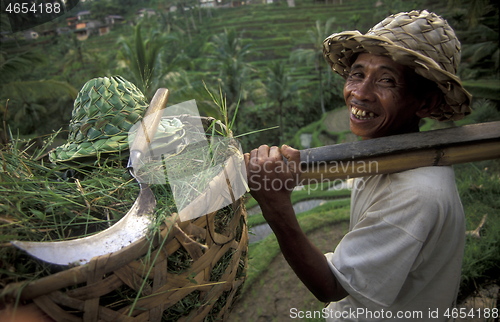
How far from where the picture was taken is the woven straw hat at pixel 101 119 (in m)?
1.24

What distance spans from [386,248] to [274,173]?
0.42m

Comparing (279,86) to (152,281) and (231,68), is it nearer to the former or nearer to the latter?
(231,68)

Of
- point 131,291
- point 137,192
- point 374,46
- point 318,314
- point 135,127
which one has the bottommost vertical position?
point 318,314

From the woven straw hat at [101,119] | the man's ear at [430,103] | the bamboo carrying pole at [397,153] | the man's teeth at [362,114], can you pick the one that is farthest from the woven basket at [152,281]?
the man's ear at [430,103]

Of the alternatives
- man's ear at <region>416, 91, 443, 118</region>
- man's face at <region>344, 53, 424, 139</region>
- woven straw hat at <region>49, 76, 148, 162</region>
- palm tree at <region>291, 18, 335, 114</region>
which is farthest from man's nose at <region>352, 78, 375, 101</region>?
palm tree at <region>291, 18, 335, 114</region>

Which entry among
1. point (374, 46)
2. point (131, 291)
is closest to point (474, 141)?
point (374, 46)

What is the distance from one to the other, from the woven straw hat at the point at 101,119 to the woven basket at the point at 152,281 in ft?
1.70

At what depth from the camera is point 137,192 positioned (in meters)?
1.02

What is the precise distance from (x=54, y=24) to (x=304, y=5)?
26685mm

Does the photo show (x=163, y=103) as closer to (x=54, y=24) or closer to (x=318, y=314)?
(x=318, y=314)

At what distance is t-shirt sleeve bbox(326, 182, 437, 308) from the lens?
3.53ft

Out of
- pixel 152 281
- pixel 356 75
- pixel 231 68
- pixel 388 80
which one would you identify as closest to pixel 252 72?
pixel 231 68

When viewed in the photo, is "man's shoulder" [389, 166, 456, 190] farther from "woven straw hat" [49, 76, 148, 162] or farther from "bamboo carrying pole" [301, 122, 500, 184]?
"woven straw hat" [49, 76, 148, 162]

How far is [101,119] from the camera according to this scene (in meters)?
1.31
